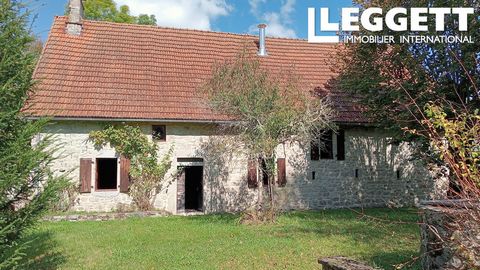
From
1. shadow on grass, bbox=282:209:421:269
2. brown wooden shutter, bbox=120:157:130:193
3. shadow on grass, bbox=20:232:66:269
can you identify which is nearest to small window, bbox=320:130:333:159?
shadow on grass, bbox=282:209:421:269

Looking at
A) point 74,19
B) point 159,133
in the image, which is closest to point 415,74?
point 159,133

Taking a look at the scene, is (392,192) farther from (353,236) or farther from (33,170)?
(33,170)

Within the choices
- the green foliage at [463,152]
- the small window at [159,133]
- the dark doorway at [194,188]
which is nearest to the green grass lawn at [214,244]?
the green foliage at [463,152]

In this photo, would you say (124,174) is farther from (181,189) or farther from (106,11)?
(106,11)

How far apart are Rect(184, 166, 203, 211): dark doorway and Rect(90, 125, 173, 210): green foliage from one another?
1.51 metres

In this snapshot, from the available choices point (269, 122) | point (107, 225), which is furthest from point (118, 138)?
point (269, 122)

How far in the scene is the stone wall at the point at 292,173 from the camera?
13.6 m

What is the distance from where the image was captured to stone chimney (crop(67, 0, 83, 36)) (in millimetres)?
16359

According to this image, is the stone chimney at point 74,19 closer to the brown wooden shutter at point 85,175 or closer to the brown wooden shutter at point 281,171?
the brown wooden shutter at point 85,175

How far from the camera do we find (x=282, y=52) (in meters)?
18.5

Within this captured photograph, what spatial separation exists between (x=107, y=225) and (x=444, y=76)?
10053 mm

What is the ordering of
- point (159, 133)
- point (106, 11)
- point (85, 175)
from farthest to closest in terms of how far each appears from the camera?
point (106, 11)
point (159, 133)
point (85, 175)

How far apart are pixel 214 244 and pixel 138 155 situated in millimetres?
6094

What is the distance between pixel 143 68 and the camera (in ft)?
51.9
